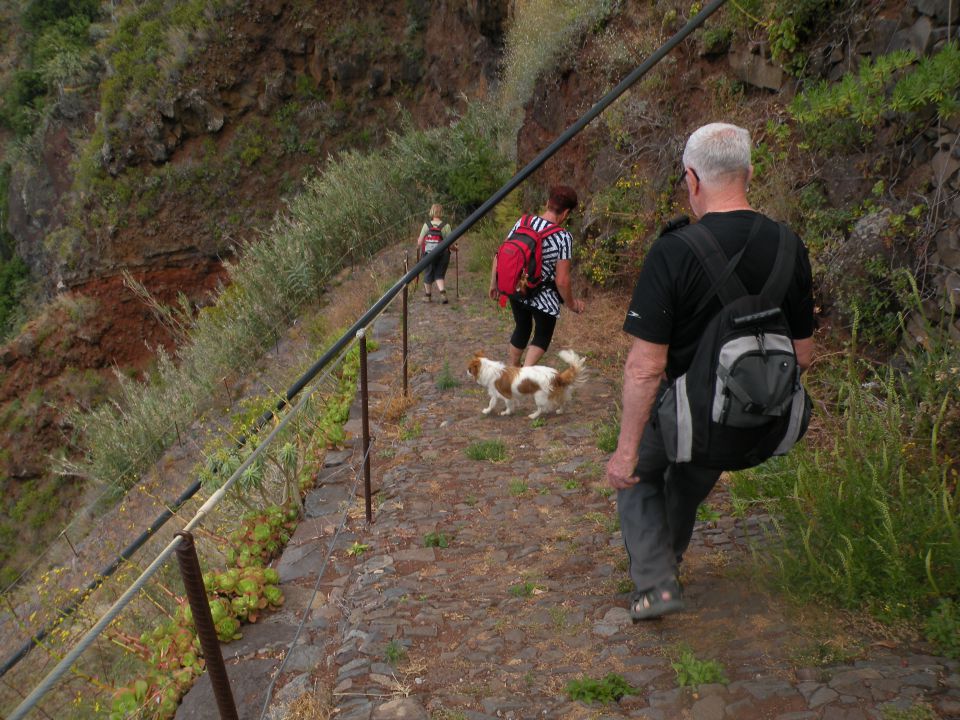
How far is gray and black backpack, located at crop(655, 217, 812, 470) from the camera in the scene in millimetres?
2221

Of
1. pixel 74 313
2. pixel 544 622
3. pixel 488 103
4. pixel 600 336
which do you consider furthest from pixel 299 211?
pixel 544 622

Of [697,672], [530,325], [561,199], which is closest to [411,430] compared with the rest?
[530,325]

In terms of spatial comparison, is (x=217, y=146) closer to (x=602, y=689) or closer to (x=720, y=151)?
(x=720, y=151)

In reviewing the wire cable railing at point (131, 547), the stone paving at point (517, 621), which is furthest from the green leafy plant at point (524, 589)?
the wire cable railing at point (131, 547)

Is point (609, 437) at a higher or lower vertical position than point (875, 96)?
lower

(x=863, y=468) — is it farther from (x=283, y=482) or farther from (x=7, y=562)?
(x=7, y=562)

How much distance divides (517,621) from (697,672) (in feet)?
2.99

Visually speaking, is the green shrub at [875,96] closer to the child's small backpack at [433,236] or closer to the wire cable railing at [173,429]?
the child's small backpack at [433,236]

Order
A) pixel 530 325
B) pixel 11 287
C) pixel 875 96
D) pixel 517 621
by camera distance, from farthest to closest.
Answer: pixel 11 287 → pixel 530 325 → pixel 875 96 → pixel 517 621

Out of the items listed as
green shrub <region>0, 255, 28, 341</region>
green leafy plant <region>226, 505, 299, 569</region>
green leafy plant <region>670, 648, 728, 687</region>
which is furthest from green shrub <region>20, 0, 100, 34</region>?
green leafy plant <region>670, 648, 728, 687</region>

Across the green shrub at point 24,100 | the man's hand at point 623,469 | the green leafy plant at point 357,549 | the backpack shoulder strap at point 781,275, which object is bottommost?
the green leafy plant at point 357,549

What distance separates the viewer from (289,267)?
11094 mm

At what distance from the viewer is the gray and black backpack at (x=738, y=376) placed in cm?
222

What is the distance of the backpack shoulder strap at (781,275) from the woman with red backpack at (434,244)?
6322mm
